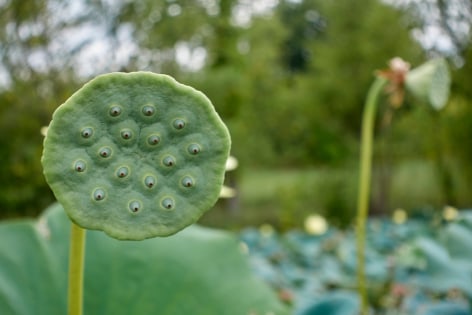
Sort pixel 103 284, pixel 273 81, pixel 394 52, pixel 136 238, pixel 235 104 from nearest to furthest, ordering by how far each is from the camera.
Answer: pixel 136 238
pixel 103 284
pixel 394 52
pixel 235 104
pixel 273 81

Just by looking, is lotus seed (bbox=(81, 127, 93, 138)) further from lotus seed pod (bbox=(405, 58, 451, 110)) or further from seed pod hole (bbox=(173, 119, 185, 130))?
lotus seed pod (bbox=(405, 58, 451, 110))

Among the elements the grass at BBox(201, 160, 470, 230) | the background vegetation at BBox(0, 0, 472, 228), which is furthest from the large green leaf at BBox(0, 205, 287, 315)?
the grass at BBox(201, 160, 470, 230)

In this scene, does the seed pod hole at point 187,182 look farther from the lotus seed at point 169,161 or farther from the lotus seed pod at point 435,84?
the lotus seed pod at point 435,84

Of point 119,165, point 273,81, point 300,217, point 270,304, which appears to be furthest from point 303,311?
point 273,81

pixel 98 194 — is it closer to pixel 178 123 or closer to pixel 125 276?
pixel 178 123

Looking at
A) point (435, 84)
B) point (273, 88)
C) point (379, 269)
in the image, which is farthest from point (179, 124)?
point (273, 88)

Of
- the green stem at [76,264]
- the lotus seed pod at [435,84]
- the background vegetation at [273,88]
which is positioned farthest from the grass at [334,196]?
the green stem at [76,264]

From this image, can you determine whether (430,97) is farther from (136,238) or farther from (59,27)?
→ (59,27)
